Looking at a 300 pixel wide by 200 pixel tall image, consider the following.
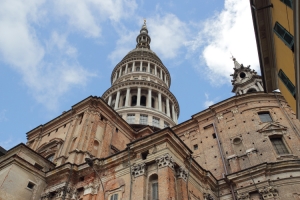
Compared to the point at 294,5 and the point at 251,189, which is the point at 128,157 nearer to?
the point at 251,189

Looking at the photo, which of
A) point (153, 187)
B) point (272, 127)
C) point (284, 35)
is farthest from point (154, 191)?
point (272, 127)

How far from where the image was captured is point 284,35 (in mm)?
12336

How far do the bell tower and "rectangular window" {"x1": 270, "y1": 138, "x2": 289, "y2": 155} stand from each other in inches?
451

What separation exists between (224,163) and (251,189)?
360cm

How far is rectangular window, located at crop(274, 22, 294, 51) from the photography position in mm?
11742

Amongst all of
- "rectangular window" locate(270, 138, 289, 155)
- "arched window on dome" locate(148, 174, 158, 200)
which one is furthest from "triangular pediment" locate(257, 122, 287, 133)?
"arched window on dome" locate(148, 174, 158, 200)

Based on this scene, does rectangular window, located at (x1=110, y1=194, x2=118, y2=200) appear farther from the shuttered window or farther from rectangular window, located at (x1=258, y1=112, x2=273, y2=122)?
rectangular window, located at (x1=258, y1=112, x2=273, y2=122)

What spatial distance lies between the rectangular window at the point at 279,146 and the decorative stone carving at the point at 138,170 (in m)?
12.5

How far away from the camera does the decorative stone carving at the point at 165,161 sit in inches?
697

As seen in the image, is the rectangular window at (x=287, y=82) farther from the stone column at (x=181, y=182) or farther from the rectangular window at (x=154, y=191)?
the rectangular window at (x=154, y=191)

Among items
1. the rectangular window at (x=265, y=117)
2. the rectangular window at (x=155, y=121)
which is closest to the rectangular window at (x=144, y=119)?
the rectangular window at (x=155, y=121)

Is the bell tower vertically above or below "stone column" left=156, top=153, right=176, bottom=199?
above

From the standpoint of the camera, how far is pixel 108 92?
4769 cm

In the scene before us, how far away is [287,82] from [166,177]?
858 centimetres
